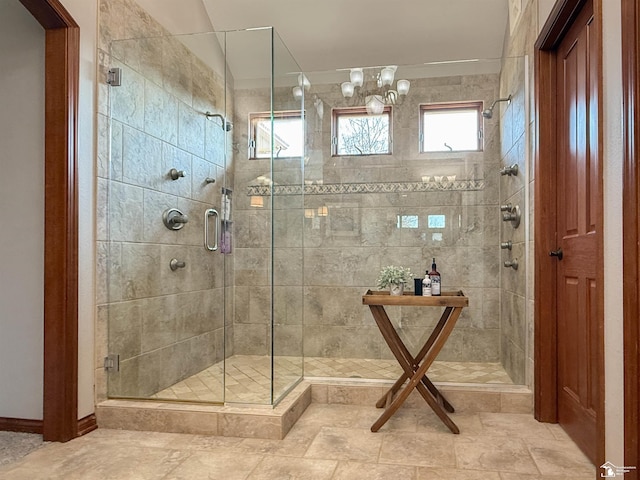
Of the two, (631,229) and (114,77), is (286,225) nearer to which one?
(114,77)

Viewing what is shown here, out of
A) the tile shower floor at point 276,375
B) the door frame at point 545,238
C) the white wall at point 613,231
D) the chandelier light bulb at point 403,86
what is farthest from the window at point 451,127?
the white wall at point 613,231

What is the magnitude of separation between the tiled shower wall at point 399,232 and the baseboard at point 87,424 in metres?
1.69

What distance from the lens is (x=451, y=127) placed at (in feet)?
12.8

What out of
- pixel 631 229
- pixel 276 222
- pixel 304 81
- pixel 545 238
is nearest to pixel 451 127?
pixel 304 81

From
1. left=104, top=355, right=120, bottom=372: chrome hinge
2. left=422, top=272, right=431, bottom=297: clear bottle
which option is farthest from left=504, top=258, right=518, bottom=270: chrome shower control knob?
left=104, top=355, right=120, bottom=372: chrome hinge

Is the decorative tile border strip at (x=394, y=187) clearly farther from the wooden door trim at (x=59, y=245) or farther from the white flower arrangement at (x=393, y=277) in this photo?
the wooden door trim at (x=59, y=245)

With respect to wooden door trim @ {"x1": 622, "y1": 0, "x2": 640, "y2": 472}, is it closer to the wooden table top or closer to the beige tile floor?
the beige tile floor

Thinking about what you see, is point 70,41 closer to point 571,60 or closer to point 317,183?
point 317,183

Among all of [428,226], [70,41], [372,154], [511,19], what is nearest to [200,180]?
[70,41]

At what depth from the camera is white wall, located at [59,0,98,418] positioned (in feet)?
8.40

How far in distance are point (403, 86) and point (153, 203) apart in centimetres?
213

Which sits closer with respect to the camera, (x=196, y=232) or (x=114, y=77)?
(x=114, y=77)

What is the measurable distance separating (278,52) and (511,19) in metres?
1.75

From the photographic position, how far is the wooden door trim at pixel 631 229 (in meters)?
1.43
